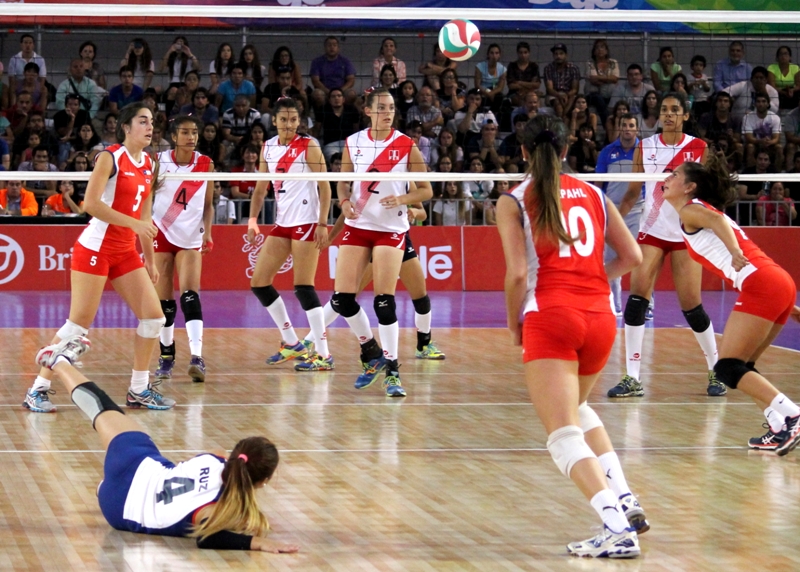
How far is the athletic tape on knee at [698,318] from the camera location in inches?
300

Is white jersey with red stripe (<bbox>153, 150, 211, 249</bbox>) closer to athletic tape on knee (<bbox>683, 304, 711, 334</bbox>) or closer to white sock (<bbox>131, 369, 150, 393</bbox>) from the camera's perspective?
white sock (<bbox>131, 369, 150, 393</bbox>)

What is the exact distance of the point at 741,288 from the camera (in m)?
6.00

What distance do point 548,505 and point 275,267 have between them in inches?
165

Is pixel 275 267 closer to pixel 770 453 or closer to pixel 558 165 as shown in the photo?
pixel 770 453

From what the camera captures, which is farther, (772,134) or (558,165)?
(772,134)

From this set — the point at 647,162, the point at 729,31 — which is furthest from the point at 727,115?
the point at 647,162

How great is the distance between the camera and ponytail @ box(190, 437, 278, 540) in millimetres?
4168

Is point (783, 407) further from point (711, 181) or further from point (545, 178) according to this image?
point (545, 178)

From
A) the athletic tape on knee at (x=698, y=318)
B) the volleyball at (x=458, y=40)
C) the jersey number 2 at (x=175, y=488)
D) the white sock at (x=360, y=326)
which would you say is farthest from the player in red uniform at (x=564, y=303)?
the volleyball at (x=458, y=40)

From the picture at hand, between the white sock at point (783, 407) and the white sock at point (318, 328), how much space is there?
3.74m

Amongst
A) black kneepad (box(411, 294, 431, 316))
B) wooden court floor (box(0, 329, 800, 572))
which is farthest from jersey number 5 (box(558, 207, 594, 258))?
black kneepad (box(411, 294, 431, 316))

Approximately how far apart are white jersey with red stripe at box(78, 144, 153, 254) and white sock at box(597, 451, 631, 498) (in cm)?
351

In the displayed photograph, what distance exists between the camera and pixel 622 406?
732 cm

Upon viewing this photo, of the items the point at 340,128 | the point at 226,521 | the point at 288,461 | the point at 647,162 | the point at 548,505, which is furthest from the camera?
the point at 340,128
